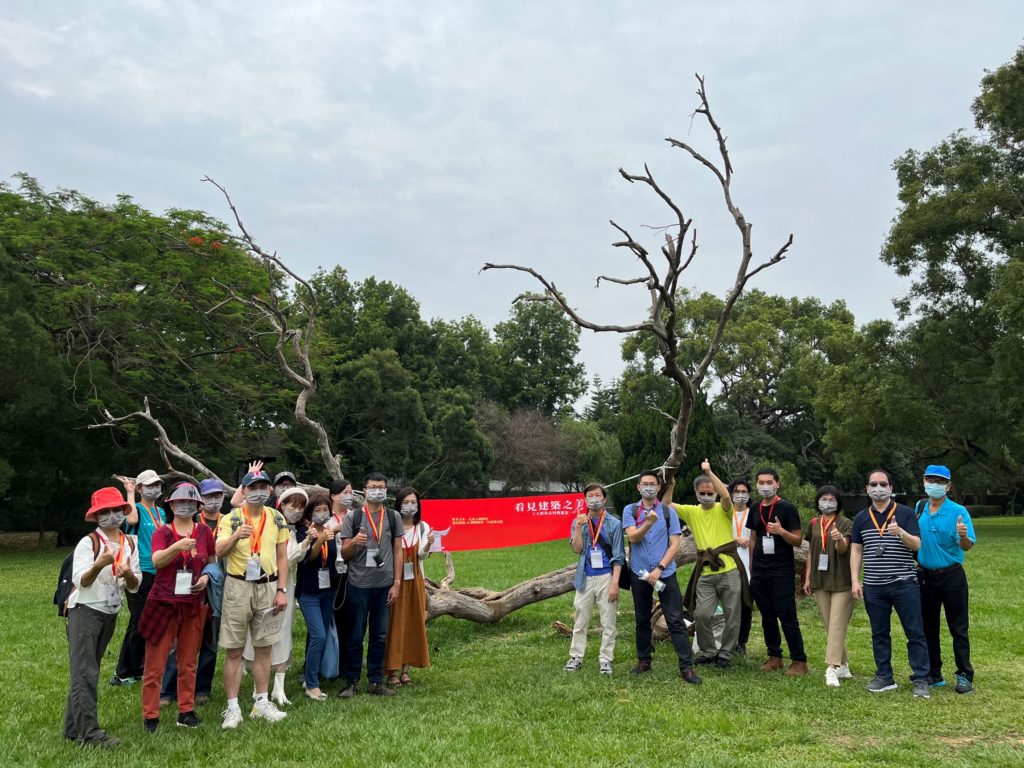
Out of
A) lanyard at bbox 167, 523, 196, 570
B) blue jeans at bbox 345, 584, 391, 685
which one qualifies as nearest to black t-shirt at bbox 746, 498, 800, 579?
blue jeans at bbox 345, 584, 391, 685

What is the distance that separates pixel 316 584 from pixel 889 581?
4.51 metres

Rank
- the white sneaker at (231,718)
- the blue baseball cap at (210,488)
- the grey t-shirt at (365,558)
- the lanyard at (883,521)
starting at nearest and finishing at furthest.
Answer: the white sneaker at (231,718), the blue baseball cap at (210,488), the lanyard at (883,521), the grey t-shirt at (365,558)

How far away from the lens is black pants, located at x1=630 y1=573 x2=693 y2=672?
6.96 m

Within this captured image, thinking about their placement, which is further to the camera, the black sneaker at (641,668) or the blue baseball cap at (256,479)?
the black sneaker at (641,668)

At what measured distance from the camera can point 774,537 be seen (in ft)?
23.8

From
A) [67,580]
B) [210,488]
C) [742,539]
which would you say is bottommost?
[67,580]

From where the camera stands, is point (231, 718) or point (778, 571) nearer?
point (231, 718)

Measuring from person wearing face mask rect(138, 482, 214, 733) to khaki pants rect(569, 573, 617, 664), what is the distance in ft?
10.8

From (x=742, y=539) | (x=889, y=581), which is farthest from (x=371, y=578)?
(x=889, y=581)

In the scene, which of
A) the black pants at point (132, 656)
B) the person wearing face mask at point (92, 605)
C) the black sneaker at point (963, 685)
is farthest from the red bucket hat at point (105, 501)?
the black sneaker at point (963, 685)

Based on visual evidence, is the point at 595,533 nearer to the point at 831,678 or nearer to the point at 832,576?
the point at 832,576

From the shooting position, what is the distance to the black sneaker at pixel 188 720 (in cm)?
567

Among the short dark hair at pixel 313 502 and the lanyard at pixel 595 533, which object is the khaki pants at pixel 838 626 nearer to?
the lanyard at pixel 595 533

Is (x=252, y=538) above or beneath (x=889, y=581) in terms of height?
above
